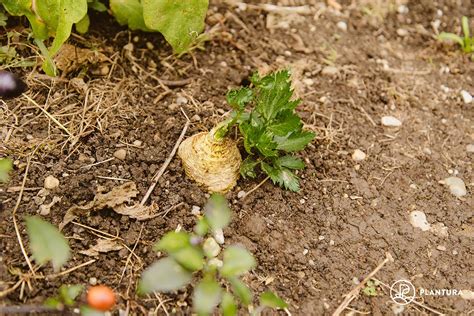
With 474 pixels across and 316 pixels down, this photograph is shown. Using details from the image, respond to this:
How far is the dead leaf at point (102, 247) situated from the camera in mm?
1498

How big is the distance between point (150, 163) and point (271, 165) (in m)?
0.37

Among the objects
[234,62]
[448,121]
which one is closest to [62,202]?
[234,62]

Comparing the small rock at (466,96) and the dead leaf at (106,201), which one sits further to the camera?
the small rock at (466,96)

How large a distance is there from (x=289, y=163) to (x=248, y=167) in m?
0.13

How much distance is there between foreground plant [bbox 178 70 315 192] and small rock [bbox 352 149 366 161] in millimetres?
238

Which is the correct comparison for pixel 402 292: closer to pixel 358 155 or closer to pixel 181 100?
pixel 358 155

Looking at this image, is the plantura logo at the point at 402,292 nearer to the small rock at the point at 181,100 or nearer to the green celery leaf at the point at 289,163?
the green celery leaf at the point at 289,163

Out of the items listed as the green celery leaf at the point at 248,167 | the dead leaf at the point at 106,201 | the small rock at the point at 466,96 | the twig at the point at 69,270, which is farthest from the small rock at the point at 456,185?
the twig at the point at 69,270

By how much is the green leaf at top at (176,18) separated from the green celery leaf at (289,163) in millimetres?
511

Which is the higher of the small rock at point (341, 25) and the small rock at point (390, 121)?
the small rock at point (341, 25)

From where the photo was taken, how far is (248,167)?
66.6 inches

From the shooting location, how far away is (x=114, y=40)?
1.99 metres

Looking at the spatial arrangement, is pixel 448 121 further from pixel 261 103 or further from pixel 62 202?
pixel 62 202

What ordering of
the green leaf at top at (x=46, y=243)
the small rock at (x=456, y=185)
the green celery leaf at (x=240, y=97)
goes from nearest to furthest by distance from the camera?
1. the green leaf at top at (x=46, y=243)
2. the green celery leaf at (x=240, y=97)
3. the small rock at (x=456, y=185)
